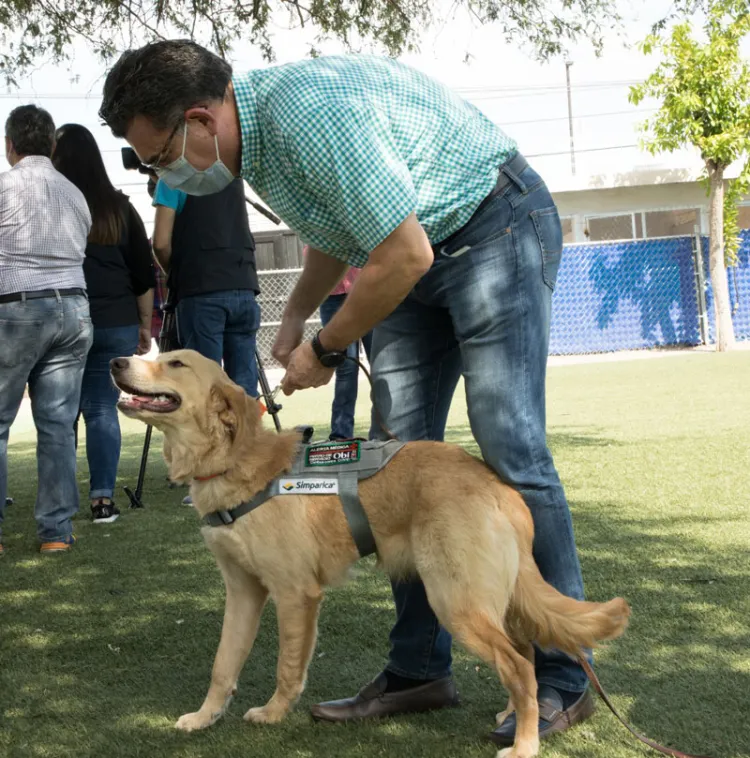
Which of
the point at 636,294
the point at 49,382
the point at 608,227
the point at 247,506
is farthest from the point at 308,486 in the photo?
the point at 608,227

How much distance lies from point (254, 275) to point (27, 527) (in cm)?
237

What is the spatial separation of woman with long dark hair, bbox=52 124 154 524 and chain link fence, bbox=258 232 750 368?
15.4 m

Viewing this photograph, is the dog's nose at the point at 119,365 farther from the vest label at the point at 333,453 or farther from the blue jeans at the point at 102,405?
the blue jeans at the point at 102,405

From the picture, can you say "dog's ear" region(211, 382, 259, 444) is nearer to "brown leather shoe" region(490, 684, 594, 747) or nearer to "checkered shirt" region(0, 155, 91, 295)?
"brown leather shoe" region(490, 684, 594, 747)

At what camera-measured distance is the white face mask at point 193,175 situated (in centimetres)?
299

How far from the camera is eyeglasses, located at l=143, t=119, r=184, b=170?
2.88 metres

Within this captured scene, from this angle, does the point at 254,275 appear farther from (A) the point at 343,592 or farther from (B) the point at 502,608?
(B) the point at 502,608

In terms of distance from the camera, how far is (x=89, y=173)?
6.40 metres

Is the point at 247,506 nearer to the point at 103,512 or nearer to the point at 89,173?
the point at 103,512

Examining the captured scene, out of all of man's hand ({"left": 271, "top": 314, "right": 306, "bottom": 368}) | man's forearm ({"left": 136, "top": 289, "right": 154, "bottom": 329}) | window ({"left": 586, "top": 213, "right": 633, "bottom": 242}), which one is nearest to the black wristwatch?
man's hand ({"left": 271, "top": 314, "right": 306, "bottom": 368})

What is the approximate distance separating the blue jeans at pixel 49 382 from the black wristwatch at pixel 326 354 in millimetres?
2998

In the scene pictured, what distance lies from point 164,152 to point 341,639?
6.99 feet

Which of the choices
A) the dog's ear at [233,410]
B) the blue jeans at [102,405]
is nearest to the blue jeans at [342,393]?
the blue jeans at [102,405]

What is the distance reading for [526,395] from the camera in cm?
305
